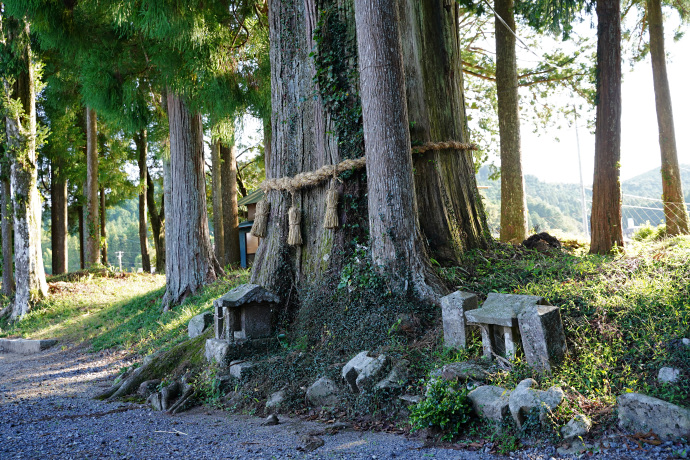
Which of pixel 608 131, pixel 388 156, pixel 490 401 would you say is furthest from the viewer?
pixel 608 131

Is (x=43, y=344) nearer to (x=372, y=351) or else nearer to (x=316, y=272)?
(x=316, y=272)

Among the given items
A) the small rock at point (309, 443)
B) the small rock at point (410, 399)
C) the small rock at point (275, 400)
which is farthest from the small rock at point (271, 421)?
the small rock at point (410, 399)

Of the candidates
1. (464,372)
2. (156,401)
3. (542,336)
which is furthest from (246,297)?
(542,336)

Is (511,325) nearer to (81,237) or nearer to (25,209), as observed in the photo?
(25,209)

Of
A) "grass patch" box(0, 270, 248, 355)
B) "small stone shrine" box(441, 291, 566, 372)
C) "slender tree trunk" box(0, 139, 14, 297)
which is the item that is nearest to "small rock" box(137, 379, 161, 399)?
"grass patch" box(0, 270, 248, 355)

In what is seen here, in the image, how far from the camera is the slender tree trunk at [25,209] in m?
11.8

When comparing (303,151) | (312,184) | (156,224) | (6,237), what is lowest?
(312,184)

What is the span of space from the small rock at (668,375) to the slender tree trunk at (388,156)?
1.91 m

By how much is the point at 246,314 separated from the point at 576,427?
3.34m

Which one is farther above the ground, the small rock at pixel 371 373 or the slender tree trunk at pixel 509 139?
the slender tree trunk at pixel 509 139

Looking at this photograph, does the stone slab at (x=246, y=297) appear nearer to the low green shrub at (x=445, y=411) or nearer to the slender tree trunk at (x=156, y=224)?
the low green shrub at (x=445, y=411)

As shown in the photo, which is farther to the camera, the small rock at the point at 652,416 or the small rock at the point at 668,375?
the small rock at the point at 668,375

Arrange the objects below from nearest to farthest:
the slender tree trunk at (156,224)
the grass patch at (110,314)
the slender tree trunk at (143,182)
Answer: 1. the grass patch at (110,314)
2. the slender tree trunk at (143,182)
3. the slender tree trunk at (156,224)

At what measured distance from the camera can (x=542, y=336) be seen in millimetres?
3322
